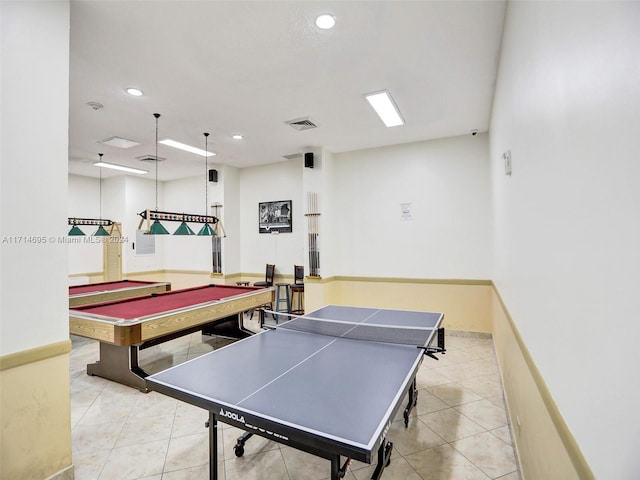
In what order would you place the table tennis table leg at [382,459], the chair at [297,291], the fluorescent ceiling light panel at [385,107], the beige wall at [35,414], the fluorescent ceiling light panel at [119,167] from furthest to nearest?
1. the fluorescent ceiling light panel at [119,167]
2. the chair at [297,291]
3. the fluorescent ceiling light panel at [385,107]
4. the table tennis table leg at [382,459]
5. the beige wall at [35,414]

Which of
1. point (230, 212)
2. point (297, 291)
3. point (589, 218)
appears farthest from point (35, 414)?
point (230, 212)

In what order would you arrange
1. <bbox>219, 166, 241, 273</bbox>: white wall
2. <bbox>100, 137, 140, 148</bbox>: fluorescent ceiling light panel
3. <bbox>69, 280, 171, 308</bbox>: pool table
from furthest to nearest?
<bbox>219, 166, 241, 273</bbox>: white wall, <bbox>100, 137, 140, 148</bbox>: fluorescent ceiling light panel, <bbox>69, 280, 171, 308</bbox>: pool table

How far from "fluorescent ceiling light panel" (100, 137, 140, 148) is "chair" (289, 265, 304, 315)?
12.0ft

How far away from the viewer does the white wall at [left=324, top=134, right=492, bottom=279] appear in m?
5.27

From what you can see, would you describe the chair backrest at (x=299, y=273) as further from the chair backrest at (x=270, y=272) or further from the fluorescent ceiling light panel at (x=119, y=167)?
the fluorescent ceiling light panel at (x=119, y=167)

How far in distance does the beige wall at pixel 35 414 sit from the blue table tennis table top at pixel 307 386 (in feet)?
2.76

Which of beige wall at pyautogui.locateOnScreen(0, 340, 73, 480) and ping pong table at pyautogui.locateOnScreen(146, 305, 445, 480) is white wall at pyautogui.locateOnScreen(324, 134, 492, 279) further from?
beige wall at pyautogui.locateOnScreen(0, 340, 73, 480)

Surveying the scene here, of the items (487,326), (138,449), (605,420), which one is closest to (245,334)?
(138,449)

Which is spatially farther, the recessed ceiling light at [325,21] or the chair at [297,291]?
the chair at [297,291]

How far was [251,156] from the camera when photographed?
6.43 meters

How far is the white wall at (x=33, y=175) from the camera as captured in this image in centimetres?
190

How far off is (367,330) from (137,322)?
2238mm

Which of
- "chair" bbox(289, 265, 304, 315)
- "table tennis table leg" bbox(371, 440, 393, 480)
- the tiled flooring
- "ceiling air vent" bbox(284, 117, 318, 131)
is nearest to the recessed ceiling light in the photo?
"ceiling air vent" bbox(284, 117, 318, 131)

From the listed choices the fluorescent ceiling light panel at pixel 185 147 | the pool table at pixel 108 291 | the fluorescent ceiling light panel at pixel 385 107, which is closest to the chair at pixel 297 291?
the pool table at pixel 108 291
